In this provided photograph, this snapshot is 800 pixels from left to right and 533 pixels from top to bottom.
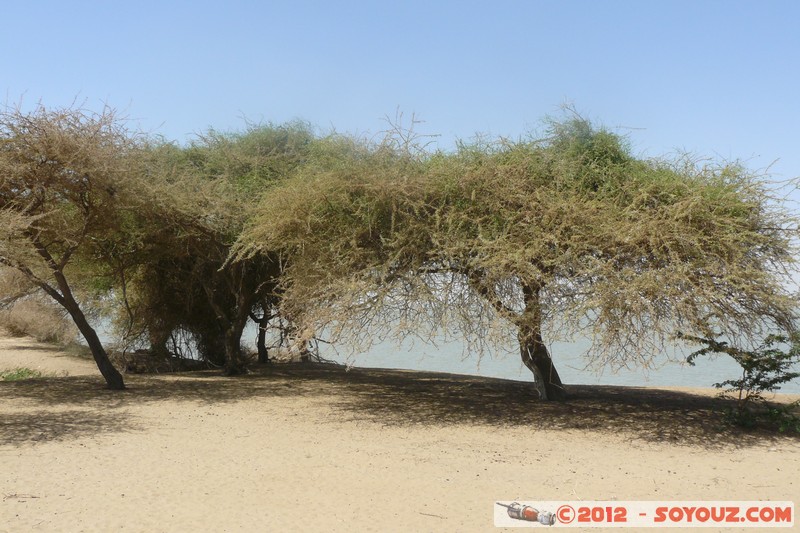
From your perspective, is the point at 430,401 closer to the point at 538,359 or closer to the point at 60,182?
the point at 538,359

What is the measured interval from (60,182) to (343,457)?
8818mm

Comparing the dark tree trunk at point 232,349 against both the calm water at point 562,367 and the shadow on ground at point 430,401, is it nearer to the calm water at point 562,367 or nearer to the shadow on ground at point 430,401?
the shadow on ground at point 430,401

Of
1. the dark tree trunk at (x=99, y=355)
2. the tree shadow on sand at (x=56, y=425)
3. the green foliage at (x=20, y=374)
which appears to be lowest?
the tree shadow on sand at (x=56, y=425)

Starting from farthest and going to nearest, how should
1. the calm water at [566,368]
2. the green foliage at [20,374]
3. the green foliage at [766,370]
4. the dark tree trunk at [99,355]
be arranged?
1. the calm water at [566,368]
2. the green foliage at [20,374]
3. the dark tree trunk at [99,355]
4. the green foliage at [766,370]

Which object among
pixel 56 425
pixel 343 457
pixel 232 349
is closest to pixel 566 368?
pixel 232 349

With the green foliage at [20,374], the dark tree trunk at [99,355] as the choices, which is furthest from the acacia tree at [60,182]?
the green foliage at [20,374]

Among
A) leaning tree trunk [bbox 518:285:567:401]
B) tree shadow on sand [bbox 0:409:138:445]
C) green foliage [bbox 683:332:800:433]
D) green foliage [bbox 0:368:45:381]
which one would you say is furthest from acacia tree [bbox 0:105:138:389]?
green foliage [bbox 683:332:800:433]

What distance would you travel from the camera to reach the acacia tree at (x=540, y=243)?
12.1m

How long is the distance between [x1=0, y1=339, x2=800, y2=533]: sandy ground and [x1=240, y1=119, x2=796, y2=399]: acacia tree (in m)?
1.74

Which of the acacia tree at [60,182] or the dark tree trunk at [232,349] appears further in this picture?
the dark tree trunk at [232,349]

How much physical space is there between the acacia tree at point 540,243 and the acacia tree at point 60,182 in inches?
143

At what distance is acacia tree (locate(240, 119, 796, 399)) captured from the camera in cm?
1215

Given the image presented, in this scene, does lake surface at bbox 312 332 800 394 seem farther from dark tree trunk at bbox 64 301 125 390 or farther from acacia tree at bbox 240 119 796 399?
acacia tree at bbox 240 119 796 399

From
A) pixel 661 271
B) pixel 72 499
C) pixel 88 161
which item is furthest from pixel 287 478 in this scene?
pixel 88 161
